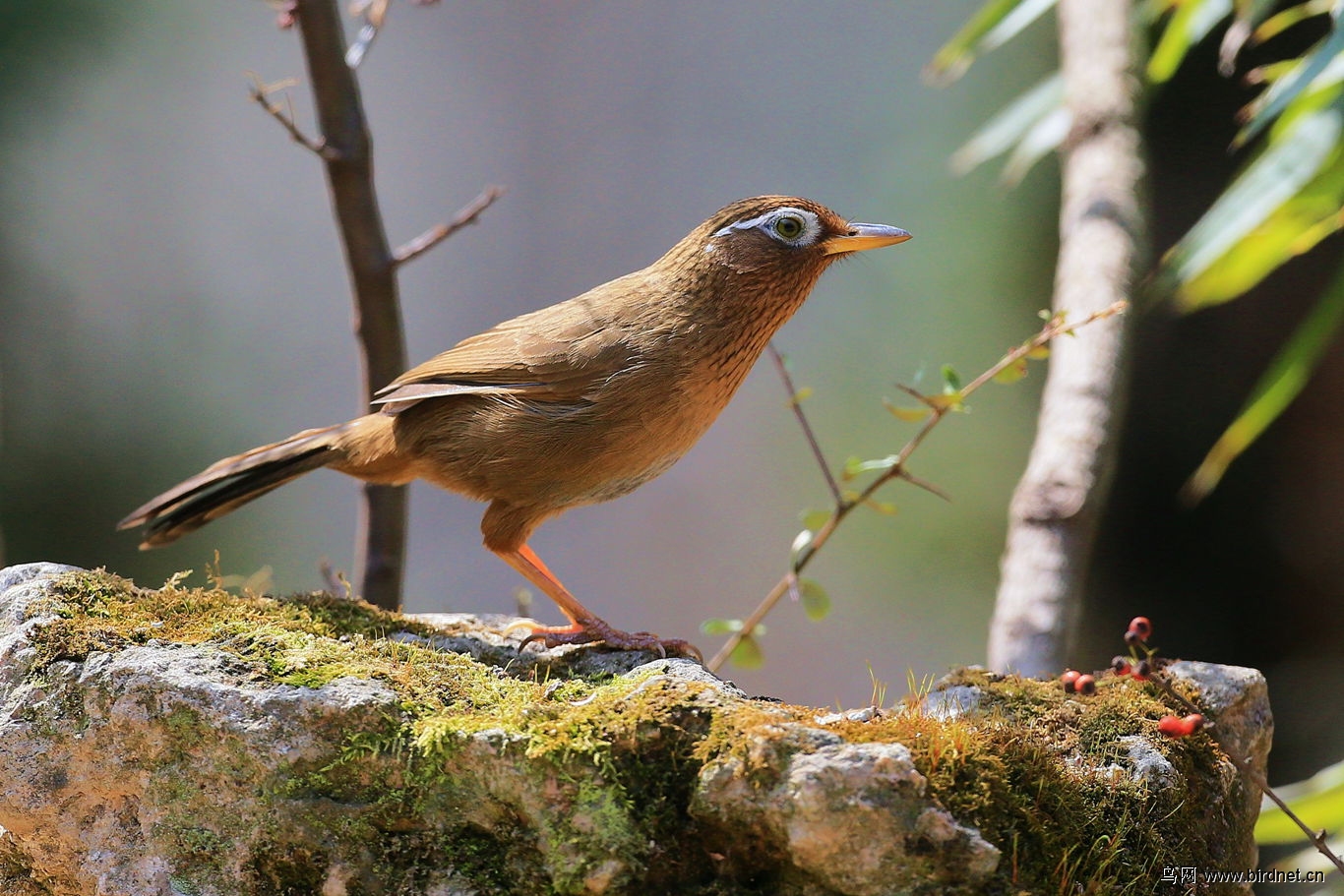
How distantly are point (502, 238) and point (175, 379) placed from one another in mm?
3026

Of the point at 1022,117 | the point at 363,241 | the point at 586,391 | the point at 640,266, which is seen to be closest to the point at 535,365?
the point at 586,391

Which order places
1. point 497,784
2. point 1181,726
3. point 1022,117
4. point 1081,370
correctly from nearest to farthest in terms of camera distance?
point 497,784 → point 1181,726 → point 1081,370 → point 1022,117

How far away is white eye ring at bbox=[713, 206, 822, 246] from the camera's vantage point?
3.60m

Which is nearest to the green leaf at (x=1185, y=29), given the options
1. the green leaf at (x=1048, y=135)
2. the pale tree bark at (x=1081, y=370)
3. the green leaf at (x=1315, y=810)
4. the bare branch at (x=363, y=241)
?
the pale tree bark at (x=1081, y=370)

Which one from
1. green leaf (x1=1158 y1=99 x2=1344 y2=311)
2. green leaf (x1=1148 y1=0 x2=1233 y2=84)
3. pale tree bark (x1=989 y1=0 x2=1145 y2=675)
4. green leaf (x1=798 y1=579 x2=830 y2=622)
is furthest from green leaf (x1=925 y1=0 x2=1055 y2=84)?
green leaf (x1=798 y1=579 x2=830 y2=622)

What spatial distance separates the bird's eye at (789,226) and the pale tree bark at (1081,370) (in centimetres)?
108

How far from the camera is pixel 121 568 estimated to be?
7832 mm

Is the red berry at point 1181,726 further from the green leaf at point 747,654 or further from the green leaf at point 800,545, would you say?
the green leaf at point 747,654

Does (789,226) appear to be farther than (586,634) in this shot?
Yes

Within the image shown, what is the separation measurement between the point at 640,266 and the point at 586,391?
6854 mm

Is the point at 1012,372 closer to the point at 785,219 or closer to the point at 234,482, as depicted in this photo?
the point at 785,219

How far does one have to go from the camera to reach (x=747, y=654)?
3723 millimetres

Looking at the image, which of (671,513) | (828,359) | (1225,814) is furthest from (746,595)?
(1225,814)

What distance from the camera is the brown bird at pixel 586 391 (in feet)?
11.1
